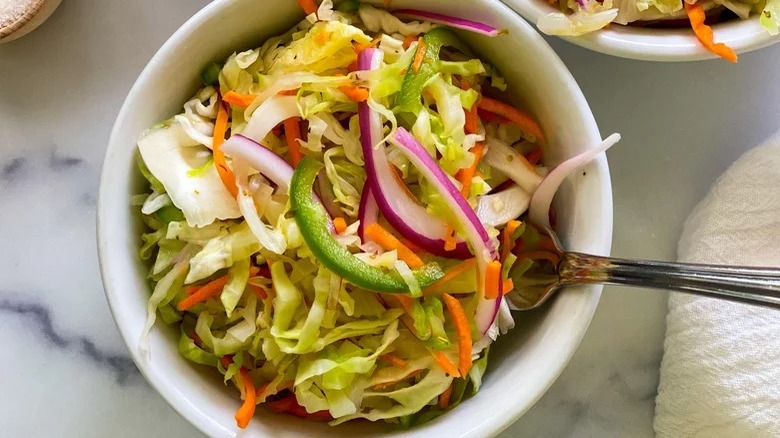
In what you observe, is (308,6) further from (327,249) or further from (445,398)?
(445,398)

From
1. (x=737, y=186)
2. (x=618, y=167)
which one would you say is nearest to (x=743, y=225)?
(x=737, y=186)

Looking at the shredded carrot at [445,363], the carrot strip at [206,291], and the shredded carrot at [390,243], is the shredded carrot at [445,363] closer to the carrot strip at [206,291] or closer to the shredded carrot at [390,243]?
the shredded carrot at [390,243]

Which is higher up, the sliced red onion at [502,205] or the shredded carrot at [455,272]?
the sliced red onion at [502,205]

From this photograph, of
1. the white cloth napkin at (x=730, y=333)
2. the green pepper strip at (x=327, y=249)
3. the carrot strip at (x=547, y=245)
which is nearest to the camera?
the green pepper strip at (x=327, y=249)

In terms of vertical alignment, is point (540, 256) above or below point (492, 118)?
below

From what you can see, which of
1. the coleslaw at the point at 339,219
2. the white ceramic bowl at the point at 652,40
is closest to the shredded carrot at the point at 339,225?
the coleslaw at the point at 339,219

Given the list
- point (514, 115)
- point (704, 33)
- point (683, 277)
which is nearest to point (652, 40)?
point (704, 33)

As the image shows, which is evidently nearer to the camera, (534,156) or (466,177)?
(466,177)
